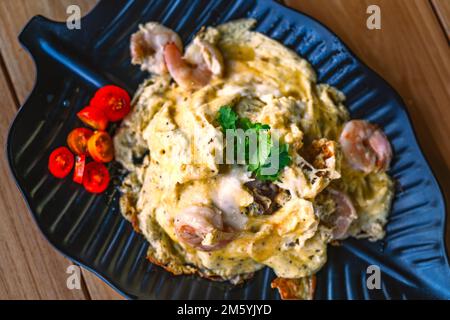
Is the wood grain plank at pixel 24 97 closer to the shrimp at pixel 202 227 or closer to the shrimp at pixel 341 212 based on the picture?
the shrimp at pixel 202 227

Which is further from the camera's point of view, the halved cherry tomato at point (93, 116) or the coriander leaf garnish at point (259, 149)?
the halved cherry tomato at point (93, 116)

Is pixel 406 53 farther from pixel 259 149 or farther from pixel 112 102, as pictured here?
pixel 112 102

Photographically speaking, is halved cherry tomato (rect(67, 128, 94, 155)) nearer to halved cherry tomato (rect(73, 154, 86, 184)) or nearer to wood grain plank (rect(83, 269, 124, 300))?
halved cherry tomato (rect(73, 154, 86, 184))

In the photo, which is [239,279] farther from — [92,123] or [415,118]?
[415,118]

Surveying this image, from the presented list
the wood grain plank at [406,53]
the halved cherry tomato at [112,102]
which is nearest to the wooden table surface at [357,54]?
the wood grain plank at [406,53]

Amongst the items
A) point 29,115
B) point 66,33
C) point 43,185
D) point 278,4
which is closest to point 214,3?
point 278,4
